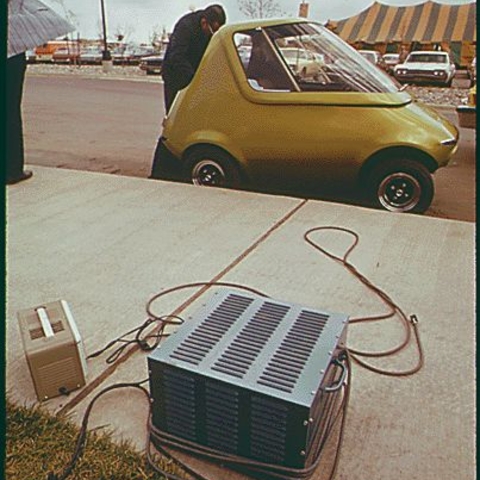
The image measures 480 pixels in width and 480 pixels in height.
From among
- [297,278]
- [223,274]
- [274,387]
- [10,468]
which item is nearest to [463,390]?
[274,387]

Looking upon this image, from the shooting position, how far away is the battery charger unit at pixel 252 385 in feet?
4.34

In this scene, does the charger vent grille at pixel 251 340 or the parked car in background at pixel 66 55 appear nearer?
the charger vent grille at pixel 251 340

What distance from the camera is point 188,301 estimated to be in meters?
2.31

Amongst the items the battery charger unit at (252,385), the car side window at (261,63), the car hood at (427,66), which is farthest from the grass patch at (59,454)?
the car hood at (427,66)

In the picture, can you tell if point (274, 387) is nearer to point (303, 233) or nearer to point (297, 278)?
point (297, 278)

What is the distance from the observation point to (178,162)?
4438 millimetres

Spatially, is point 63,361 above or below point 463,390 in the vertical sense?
above

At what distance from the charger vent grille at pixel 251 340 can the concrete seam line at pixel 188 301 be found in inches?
22.2

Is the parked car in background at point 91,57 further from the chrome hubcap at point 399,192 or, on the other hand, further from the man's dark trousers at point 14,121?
the chrome hubcap at point 399,192

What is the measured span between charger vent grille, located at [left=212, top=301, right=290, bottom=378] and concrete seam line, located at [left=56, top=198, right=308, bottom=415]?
1.85 ft

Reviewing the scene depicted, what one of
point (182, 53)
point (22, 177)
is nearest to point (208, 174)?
point (182, 53)

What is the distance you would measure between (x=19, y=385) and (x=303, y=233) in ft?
6.12

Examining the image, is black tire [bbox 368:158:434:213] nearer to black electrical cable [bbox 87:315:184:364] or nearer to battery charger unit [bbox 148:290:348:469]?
black electrical cable [bbox 87:315:184:364]

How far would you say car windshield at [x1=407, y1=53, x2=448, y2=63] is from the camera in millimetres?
17141
